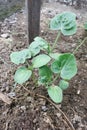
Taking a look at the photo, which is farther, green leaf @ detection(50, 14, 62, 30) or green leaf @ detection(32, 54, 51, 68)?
green leaf @ detection(50, 14, 62, 30)

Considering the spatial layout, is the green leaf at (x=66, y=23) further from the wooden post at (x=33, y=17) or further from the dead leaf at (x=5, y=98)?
the dead leaf at (x=5, y=98)

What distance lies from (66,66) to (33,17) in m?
0.42

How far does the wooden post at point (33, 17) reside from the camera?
1526 mm

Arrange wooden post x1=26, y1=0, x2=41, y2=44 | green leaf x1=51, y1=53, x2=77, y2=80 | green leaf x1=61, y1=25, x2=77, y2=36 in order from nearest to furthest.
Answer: green leaf x1=51, y1=53, x2=77, y2=80 < green leaf x1=61, y1=25, x2=77, y2=36 < wooden post x1=26, y1=0, x2=41, y2=44

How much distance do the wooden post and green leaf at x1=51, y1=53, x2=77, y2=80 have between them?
36cm

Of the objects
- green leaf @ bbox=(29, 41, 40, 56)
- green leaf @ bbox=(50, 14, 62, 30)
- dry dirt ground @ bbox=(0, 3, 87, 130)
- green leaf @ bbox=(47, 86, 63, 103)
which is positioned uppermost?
green leaf @ bbox=(50, 14, 62, 30)

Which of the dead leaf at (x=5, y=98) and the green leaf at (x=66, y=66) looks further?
the dead leaf at (x=5, y=98)

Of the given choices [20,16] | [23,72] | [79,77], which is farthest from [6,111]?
[20,16]

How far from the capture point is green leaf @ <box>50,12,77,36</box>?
143 cm

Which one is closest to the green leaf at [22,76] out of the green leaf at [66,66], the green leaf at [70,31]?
the green leaf at [66,66]

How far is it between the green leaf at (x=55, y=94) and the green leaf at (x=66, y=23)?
0.94 ft

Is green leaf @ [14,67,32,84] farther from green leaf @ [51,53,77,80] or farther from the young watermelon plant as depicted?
green leaf @ [51,53,77,80]

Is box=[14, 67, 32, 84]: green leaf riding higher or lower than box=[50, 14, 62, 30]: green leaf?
lower

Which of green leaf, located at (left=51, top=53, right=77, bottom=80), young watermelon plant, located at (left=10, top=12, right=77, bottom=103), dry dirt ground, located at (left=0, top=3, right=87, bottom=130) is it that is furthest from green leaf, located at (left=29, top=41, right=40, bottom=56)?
dry dirt ground, located at (left=0, top=3, right=87, bottom=130)
